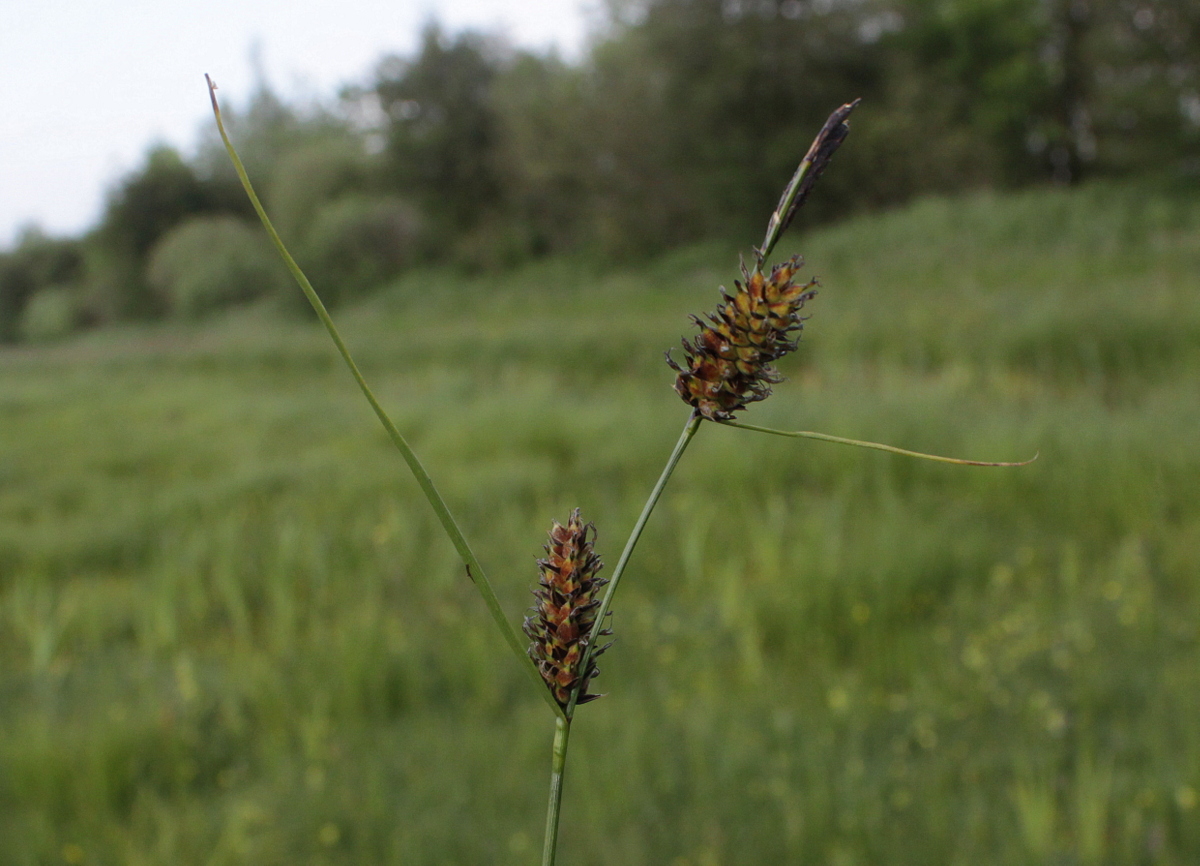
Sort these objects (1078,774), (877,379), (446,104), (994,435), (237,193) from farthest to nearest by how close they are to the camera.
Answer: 1. (237,193)
2. (446,104)
3. (877,379)
4. (994,435)
5. (1078,774)

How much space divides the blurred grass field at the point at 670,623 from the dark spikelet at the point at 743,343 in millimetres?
350

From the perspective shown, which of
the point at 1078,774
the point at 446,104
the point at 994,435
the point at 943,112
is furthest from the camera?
the point at 446,104

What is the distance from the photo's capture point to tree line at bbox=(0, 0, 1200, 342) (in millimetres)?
15469

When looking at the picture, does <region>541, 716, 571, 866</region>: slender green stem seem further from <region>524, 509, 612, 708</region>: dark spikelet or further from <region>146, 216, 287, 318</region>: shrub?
<region>146, 216, 287, 318</region>: shrub

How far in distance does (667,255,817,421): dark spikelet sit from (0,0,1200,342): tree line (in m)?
16.5

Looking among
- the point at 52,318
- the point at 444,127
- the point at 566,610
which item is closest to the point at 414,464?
the point at 566,610

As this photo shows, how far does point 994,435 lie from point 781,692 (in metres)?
2.57

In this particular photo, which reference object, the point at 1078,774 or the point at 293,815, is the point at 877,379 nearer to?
the point at 1078,774

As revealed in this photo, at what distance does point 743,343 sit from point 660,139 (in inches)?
765

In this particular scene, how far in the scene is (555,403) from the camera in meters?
7.70

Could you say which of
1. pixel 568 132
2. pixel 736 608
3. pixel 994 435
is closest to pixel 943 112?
pixel 568 132

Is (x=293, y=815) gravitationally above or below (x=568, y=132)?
below

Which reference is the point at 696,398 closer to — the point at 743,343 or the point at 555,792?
the point at 743,343

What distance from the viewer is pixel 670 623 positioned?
3.87 metres
